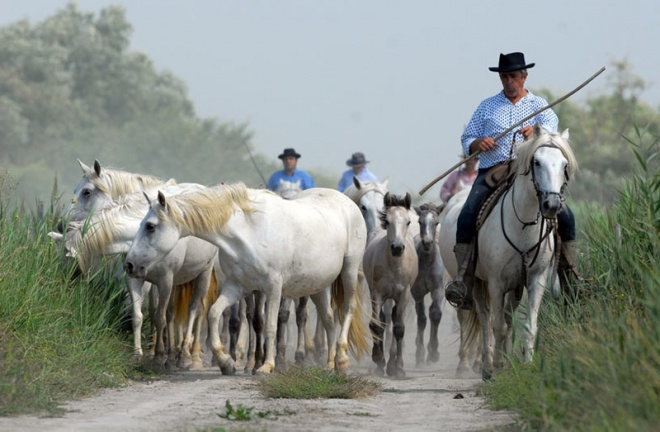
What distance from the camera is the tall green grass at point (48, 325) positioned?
897cm

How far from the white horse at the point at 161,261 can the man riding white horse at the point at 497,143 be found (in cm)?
322

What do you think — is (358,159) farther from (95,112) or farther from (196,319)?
(95,112)

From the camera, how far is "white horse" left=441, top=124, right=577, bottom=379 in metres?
10.4

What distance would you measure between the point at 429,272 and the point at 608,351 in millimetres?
9166

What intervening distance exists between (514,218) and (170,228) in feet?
10.9

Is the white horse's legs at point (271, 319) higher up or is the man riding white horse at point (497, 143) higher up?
the man riding white horse at point (497, 143)

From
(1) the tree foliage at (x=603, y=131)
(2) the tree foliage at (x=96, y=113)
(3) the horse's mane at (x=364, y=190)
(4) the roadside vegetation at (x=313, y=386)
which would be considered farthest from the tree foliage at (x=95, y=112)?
(4) the roadside vegetation at (x=313, y=386)

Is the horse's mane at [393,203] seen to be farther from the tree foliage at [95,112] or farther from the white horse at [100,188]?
the tree foliage at [95,112]

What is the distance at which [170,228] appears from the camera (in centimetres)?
1210

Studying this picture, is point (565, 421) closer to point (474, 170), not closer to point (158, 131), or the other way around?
point (474, 170)

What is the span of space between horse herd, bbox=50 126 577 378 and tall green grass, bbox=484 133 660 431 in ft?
2.06

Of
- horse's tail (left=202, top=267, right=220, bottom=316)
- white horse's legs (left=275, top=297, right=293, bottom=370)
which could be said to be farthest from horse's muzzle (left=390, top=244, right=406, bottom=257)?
horse's tail (left=202, top=267, right=220, bottom=316)

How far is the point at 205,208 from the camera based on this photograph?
12273 mm

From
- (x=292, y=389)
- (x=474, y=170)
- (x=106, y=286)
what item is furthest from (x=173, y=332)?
(x=474, y=170)
